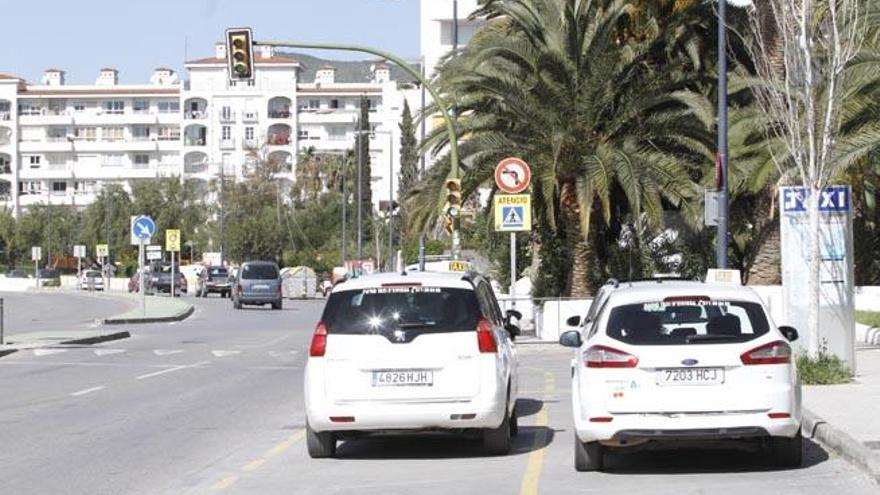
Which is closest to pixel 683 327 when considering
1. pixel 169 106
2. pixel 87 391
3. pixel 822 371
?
pixel 822 371

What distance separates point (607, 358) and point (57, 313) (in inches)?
1801

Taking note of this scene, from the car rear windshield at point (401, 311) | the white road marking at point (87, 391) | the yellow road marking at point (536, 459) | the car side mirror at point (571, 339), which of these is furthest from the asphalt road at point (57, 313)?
the car side mirror at point (571, 339)

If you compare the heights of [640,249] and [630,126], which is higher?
[630,126]

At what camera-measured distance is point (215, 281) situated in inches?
3273

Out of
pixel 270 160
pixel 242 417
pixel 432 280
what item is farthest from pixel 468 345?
pixel 270 160

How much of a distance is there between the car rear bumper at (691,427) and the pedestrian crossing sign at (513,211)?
16.8 meters

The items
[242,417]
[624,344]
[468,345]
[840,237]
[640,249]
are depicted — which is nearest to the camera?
[624,344]

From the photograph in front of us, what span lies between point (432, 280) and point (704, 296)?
2615 millimetres

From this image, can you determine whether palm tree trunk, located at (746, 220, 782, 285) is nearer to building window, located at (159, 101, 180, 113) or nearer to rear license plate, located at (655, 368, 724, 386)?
rear license plate, located at (655, 368, 724, 386)

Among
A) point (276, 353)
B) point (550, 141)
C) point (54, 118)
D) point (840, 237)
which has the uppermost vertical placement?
point (54, 118)

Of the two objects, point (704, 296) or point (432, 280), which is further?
point (432, 280)

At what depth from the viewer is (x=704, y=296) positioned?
12562 millimetres

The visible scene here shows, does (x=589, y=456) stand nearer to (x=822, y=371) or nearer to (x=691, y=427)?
(x=691, y=427)

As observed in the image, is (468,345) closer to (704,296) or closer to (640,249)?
(704,296)
